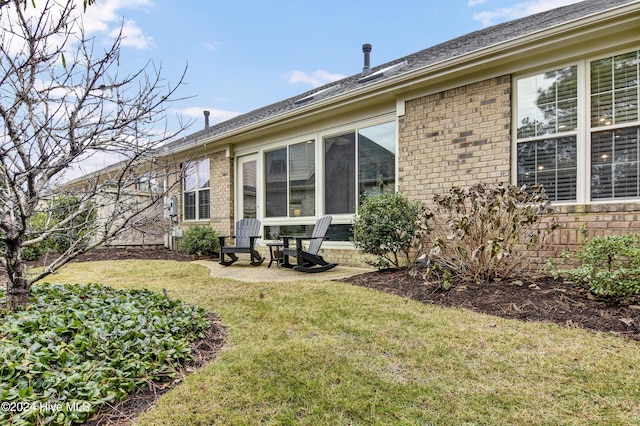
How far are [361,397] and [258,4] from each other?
8.97 m

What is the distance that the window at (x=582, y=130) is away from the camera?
3.91 meters

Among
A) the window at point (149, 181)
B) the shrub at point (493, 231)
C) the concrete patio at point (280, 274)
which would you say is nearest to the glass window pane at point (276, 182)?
the concrete patio at point (280, 274)

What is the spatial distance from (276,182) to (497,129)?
4.62 m

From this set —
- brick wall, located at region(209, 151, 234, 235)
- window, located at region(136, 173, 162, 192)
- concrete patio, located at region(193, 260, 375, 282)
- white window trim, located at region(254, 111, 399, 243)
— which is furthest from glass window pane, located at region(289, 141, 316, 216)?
window, located at region(136, 173, 162, 192)

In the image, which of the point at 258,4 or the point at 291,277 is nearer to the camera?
the point at 291,277

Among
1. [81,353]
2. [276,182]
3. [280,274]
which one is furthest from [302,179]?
[81,353]

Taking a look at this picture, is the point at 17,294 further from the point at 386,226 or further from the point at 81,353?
the point at 386,226

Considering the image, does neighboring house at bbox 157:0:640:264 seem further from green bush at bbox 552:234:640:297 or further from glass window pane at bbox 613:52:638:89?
green bush at bbox 552:234:640:297

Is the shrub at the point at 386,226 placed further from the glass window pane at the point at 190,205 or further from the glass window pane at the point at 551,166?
the glass window pane at the point at 190,205

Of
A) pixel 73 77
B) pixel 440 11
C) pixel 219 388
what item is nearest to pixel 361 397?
pixel 219 388

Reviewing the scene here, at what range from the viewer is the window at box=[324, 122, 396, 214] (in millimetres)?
5943

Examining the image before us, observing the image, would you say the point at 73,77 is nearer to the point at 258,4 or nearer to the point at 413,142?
the point at 413,142

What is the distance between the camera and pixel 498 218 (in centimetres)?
374

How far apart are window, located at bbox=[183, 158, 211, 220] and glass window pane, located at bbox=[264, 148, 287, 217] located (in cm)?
235
